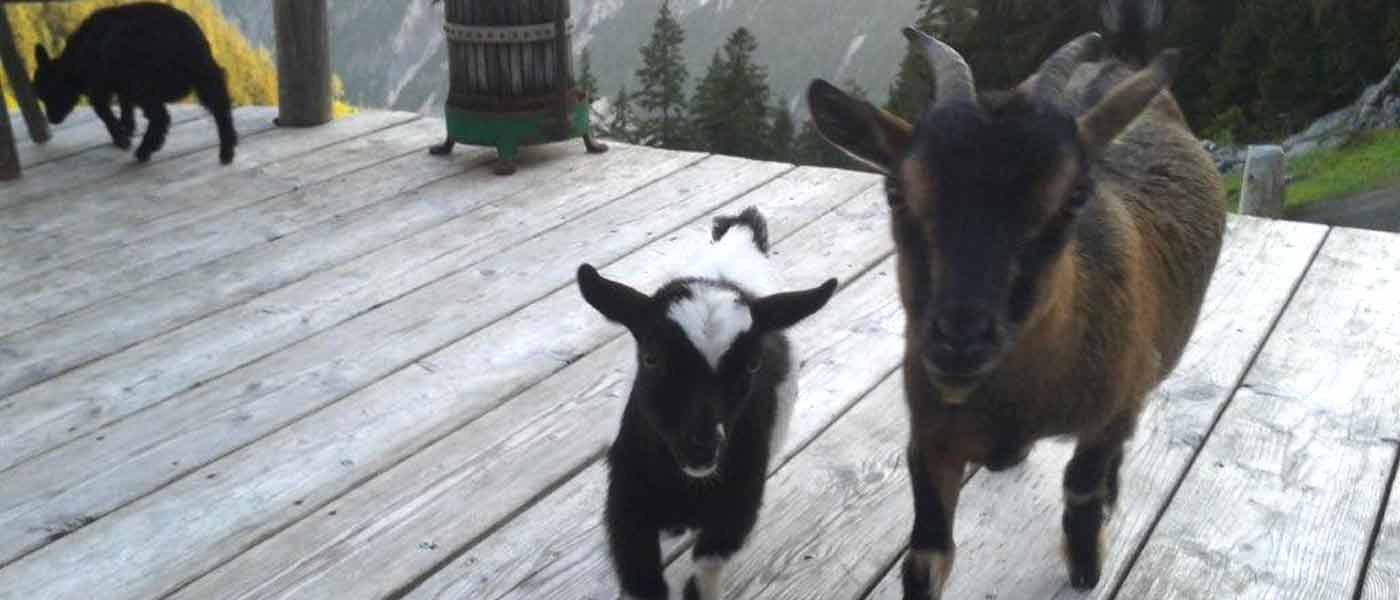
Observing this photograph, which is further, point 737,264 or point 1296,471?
point 1296,471

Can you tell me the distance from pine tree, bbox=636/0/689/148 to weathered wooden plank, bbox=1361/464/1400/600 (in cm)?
1914

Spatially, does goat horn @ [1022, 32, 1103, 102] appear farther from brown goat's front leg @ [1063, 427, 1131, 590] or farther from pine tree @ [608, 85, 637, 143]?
pine tree @ [608, 85, 637, 143]

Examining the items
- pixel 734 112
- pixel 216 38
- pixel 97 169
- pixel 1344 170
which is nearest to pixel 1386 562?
pixel 97 169

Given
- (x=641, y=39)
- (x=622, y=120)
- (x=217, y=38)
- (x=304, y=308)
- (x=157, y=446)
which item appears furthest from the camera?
(x=641, y=39)

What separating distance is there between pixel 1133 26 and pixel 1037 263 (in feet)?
4.60

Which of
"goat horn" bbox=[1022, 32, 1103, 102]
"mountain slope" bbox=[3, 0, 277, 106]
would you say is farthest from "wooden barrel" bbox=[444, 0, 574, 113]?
"mountain slope" bbox=[3, 0, 277, 106]

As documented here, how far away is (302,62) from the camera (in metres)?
6.40

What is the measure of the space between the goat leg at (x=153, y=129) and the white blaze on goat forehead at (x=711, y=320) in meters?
4.10

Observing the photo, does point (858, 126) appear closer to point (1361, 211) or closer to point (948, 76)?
point (948, 76)

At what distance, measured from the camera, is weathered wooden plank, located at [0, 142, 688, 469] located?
12.1 feet

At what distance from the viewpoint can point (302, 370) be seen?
390 cm

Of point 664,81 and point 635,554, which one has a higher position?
point 635,554

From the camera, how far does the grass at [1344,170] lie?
52.4ft

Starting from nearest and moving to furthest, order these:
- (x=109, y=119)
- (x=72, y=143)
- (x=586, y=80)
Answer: (x=109, y=119) < (x=72, y=143) < (x=586, y=80)
